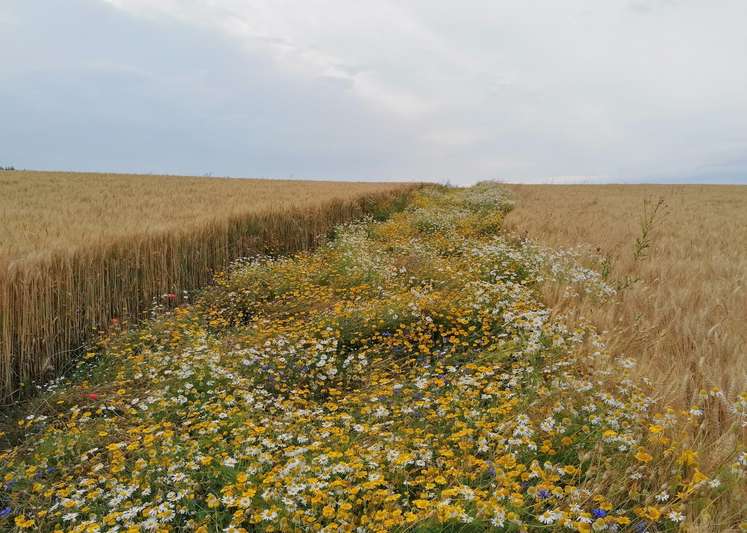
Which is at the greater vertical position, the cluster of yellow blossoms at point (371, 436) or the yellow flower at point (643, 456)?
the yellow flower at point (643, 456)

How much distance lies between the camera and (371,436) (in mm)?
3492

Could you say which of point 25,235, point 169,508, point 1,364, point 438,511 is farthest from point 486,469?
point 25,235

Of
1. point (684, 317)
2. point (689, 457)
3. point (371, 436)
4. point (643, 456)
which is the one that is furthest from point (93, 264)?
point (684, 317)

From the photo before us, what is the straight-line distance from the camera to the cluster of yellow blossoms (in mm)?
2553

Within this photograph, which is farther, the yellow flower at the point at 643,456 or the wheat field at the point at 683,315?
the wheat field at the point at 683,315

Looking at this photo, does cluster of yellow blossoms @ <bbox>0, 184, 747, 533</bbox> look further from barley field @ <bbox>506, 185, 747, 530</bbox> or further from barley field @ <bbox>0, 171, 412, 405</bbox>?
barley field @ <bbox>0, 171, 412, 405</bbox>

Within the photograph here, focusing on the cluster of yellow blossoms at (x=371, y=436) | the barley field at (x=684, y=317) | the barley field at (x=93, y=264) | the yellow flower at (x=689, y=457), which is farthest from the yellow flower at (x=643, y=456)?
the barley field at (x=93, y=264)

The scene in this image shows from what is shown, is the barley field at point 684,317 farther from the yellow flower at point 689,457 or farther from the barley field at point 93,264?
the barley field at point 93,264

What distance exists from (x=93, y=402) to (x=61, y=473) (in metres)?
1.21

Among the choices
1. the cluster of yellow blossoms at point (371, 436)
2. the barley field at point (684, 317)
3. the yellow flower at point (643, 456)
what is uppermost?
the barley field at point (684, 317)

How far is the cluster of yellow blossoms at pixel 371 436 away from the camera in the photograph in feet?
8.38

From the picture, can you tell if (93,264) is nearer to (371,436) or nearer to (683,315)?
(371,436)

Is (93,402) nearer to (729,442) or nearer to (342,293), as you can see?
(342,293)

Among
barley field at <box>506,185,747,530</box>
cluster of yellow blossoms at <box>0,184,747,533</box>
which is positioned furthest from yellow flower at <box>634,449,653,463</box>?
barley field at <box>506,185,747,530</box>
